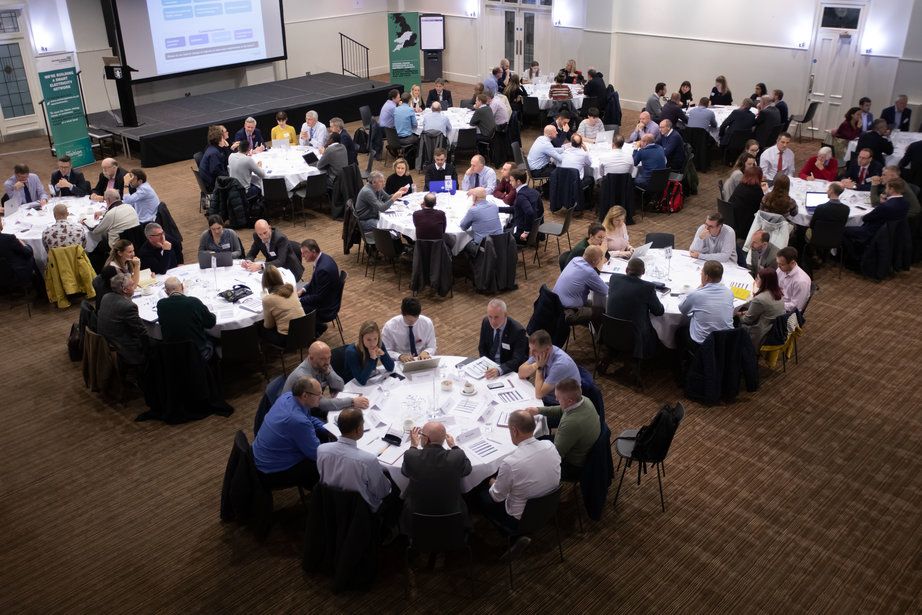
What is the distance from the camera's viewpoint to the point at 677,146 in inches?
449

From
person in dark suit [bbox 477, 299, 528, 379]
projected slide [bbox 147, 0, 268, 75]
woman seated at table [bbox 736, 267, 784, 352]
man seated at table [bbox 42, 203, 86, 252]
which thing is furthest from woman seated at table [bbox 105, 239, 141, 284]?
projected slide [bbox 147, 0, 268, 75]

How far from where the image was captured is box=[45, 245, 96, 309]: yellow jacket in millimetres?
8703

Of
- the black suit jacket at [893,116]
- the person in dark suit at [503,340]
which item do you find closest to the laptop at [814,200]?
the black suit jacket at [893,116]

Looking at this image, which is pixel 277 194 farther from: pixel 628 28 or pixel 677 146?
pixel 628 28

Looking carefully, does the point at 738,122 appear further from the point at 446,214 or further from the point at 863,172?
the point at 446,214

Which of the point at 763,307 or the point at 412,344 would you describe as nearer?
the point at 412,344

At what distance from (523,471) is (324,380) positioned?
174cm

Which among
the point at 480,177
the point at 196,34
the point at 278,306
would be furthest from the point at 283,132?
the point at 278,306

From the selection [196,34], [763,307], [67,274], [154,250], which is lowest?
[67,274]

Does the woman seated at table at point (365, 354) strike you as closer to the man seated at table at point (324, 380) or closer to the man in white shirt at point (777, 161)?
the man seated at table at point (324, 380)

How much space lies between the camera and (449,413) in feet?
18.0

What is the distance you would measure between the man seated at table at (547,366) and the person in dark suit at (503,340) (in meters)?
0.35

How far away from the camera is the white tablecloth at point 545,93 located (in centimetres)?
1506

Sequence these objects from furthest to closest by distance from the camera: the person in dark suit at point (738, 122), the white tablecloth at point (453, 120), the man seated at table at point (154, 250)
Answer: the white tablecloth at point (453, 120) < the person in dark suit at point (738, 122) < the man seated at table at point (154, 250)
